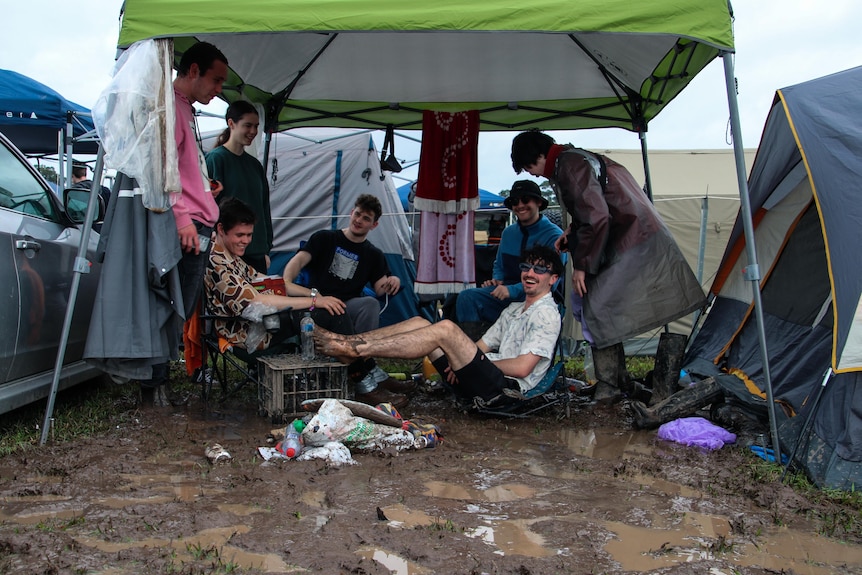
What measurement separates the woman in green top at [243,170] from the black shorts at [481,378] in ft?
6.28

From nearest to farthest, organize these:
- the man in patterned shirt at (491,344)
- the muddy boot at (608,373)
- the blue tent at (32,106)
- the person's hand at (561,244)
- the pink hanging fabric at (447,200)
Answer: the man in patterned shirt at (491,344) < the muddy boot at (608,373) < the person's hand at (561,244) < the pink hanging fabric at (447,200) < the blue tent at (32,106)

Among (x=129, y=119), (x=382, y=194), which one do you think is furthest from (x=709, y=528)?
(x=382, y=194)

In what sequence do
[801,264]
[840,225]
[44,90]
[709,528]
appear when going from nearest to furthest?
1. [709,528]
2. [840,225]
3. [801,264]
4. [44,90]

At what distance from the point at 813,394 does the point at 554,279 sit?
1541mm

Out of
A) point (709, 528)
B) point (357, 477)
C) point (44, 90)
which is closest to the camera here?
point (709, 528)

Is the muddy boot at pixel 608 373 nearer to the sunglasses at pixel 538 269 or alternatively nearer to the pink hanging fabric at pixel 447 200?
the sunglasses at pixel 538 269

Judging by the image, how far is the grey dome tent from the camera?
→ 3.06 meters

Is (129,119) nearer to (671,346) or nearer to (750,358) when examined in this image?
(671,346)

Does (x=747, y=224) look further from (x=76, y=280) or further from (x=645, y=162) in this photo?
(x=76, y=280)

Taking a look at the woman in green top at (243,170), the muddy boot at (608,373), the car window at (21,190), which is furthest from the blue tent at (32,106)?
the muddy boot at (608,373)

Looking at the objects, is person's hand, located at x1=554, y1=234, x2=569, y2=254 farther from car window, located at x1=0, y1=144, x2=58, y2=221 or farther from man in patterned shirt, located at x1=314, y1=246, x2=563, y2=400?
car window, located at x1=0, y1=144, x2=58, y2=221

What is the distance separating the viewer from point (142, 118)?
3.39 meters

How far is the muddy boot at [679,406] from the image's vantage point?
4.01 meters

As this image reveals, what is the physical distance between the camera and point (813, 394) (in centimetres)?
335
